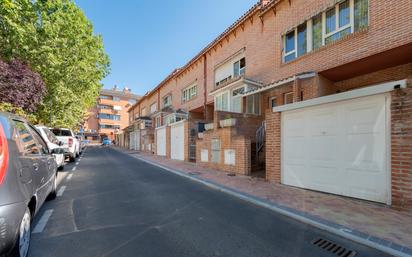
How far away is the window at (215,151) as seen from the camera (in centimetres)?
→ 1016

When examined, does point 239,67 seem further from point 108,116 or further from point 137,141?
point 108,116

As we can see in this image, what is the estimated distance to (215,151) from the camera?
34.0 feet

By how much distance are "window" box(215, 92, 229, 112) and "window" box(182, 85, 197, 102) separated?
4836 millimetres

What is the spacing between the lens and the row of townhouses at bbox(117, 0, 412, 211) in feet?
15.5

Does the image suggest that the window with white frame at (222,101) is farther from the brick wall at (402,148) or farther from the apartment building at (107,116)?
the apartment building at (107,116)

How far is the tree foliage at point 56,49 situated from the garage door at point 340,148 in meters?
13.1

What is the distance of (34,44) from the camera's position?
12602 mm

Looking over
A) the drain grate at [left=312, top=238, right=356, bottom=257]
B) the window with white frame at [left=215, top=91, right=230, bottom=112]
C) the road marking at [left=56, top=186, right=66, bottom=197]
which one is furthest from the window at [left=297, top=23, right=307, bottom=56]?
the road marking at [left=56, top=186, right=66, bottom=197]

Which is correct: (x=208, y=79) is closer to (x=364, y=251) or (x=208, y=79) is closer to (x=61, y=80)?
(x=61, y=80)

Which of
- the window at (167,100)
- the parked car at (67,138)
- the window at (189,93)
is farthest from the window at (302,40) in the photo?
the window at (167,100)

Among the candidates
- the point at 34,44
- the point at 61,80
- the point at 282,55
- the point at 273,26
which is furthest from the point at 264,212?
the point at 61,80

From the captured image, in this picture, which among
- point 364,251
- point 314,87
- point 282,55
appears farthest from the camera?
point 282,55

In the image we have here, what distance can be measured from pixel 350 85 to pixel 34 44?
17512mm

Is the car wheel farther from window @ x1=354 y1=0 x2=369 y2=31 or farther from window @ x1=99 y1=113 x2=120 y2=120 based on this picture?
window @ x1=99 y1=113 x2=120 y2=120
